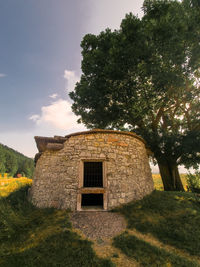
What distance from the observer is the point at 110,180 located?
591cm

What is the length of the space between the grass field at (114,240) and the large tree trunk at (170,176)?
16.5 ft

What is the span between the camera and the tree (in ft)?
26.6

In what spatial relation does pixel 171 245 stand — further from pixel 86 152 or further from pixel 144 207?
pixel 86 152

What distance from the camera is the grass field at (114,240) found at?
2.87m

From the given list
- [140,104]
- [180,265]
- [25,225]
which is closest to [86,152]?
[25,225]

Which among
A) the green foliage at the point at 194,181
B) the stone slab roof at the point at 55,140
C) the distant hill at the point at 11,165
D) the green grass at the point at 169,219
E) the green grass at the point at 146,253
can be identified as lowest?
the green grass at the point at 146,253

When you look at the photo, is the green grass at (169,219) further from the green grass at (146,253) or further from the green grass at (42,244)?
the green grass at (42,244)

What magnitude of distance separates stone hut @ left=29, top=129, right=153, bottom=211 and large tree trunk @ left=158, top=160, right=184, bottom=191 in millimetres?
4080

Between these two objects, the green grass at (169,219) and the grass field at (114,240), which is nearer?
the grass field at (114,240)

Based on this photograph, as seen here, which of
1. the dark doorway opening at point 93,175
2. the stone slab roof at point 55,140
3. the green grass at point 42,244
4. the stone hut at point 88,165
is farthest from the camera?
the dark doorway opening at point 93,175

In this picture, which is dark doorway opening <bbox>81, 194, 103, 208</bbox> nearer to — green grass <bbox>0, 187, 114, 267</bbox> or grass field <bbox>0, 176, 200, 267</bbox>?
grass field <bbox>0, 176, 200, 267</bbox>

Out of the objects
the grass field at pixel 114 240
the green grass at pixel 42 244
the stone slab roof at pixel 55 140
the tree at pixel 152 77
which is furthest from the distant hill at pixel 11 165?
the grass field at pixel 114 240

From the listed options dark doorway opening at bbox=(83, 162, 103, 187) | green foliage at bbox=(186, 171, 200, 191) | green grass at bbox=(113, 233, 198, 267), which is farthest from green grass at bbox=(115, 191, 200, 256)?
green foliage at bbox=(186, 171, 200, 191)

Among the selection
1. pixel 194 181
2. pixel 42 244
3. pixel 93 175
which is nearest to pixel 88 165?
pixel 93 175
